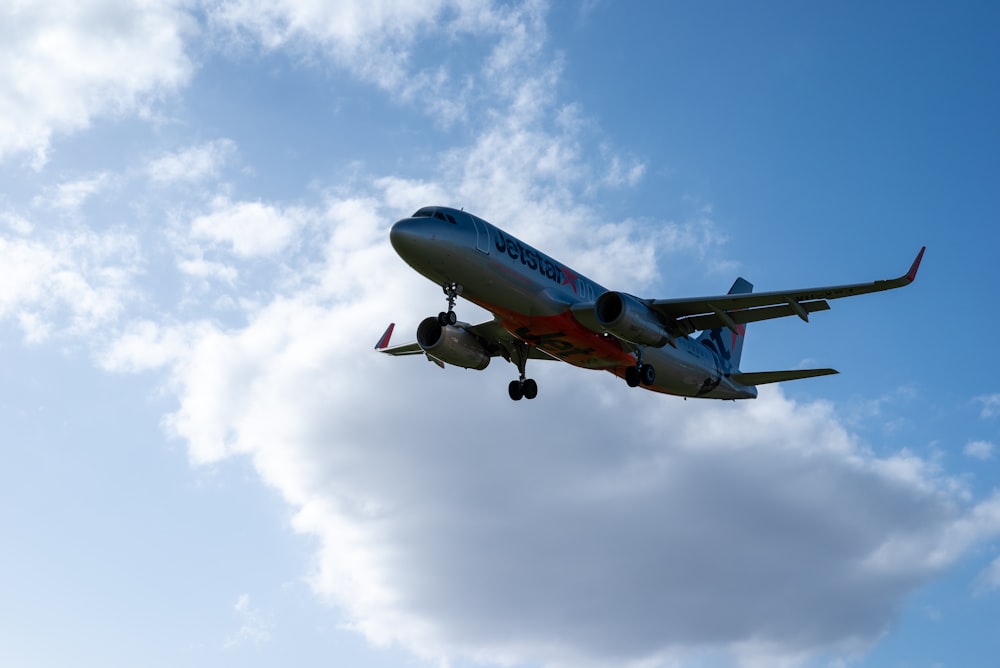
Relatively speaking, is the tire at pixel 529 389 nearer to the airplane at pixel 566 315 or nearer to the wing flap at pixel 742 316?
the airplane at pixel 566 315

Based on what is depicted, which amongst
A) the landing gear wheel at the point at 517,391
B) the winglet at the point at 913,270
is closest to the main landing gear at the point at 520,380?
the landing gear wheel at the point at 517,391

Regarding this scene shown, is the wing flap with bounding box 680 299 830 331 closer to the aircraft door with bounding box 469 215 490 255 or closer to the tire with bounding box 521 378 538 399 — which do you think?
the tire with bounding box 521 378 538 399

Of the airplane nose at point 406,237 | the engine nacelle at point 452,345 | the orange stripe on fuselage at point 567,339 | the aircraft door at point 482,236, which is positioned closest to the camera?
the airplane nose at point 406,237

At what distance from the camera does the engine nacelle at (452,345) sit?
42781 millimetres

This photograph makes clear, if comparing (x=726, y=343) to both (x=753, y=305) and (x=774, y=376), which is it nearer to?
(x=774, y=376)

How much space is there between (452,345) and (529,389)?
12.2 ft

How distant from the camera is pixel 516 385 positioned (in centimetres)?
4400

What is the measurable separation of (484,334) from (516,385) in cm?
250

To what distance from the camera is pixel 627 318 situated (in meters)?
38.4

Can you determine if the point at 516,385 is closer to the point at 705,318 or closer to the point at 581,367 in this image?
the point at 581,367

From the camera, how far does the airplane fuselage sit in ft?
114

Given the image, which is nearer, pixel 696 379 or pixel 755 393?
pixel 696 379

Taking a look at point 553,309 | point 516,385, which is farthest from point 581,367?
point 553,309

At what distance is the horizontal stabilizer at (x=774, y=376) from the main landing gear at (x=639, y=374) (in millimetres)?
6268
